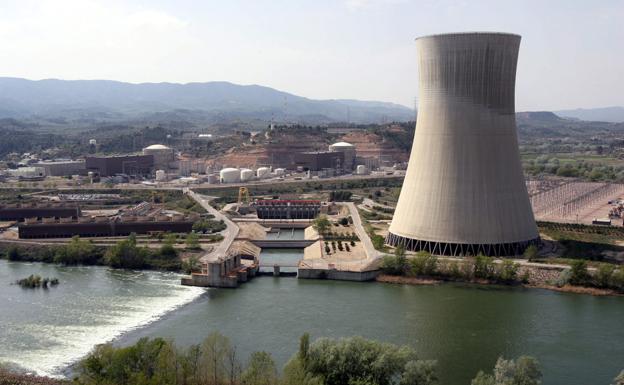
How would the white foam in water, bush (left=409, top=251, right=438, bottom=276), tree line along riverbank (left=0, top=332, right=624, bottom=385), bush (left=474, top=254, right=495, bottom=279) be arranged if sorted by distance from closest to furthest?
tree line along riverbank (left=0, top=332, right=624, bottom=385) → the white foam in water → bush (left=474, top=254, right=495, bottom=279) → bush (left=409, top=251, right=438, bottom=276)

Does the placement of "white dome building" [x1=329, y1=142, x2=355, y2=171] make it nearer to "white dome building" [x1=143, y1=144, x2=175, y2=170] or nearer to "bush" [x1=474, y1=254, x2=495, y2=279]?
"white dome building" [x1=143, y1=144, x2=175, y2=170]

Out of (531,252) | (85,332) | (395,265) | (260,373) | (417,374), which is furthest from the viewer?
(531,252)

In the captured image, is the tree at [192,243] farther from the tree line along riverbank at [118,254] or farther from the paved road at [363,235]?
the paved road at [363,235]

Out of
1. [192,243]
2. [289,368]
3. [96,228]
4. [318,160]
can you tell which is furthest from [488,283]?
[318,160]

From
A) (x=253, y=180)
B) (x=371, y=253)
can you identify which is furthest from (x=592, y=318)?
(x=253, y=180)

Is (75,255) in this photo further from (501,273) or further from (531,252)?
(531,252)

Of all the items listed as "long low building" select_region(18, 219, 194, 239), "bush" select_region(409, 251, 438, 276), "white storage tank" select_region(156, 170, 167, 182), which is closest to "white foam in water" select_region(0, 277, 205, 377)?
"bush" select_region(409, 251, 438, 276)

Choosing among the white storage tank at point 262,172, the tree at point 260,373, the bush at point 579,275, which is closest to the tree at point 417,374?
the tree at point 260,373
